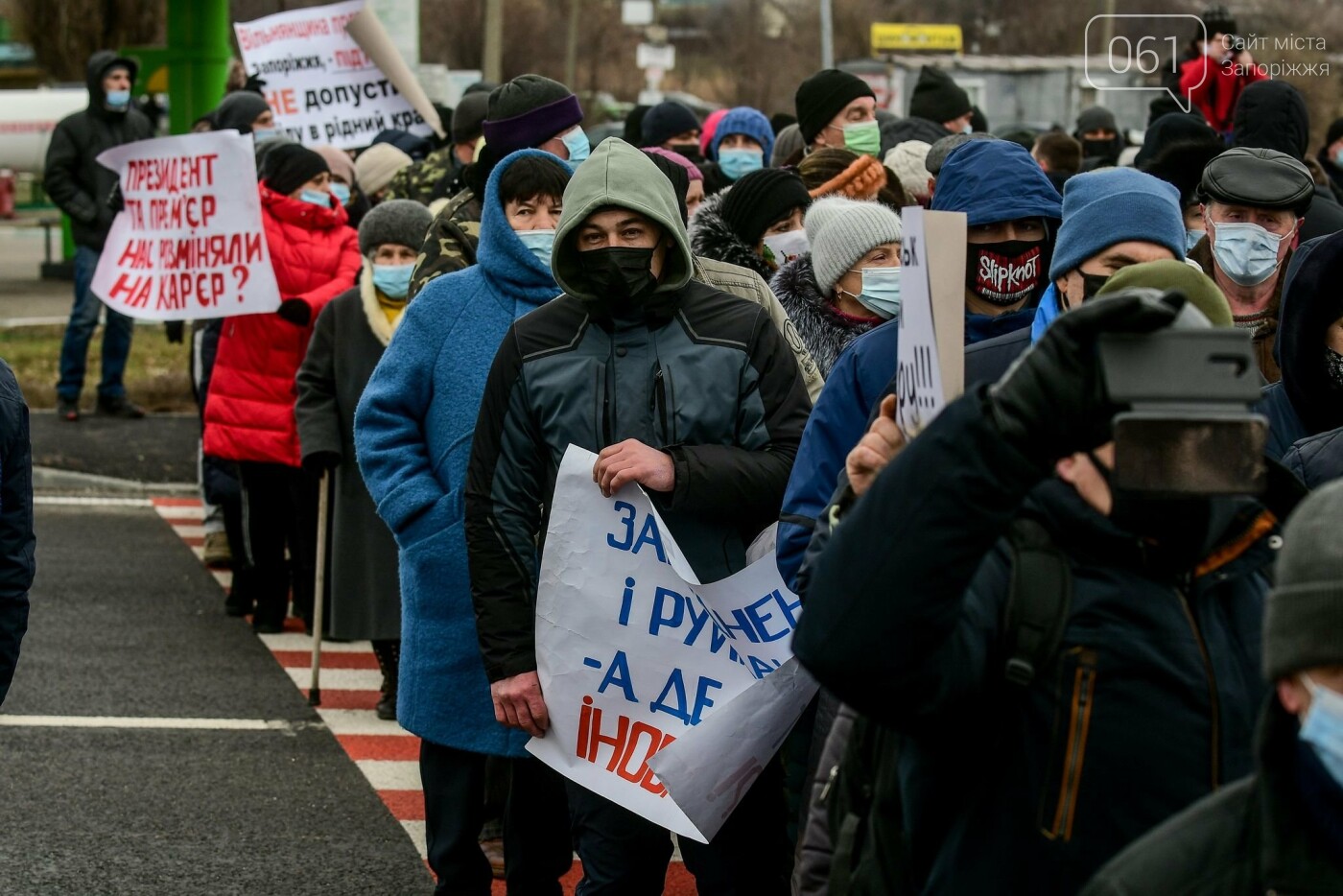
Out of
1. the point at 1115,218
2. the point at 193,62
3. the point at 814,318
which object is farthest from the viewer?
the point at 193,62

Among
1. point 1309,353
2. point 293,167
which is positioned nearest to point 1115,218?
point 1309,353

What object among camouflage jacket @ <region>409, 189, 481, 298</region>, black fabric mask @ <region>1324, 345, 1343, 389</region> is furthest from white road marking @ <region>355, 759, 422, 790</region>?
black fabric mask @ <region>1324, 345, 1343, 389</region>

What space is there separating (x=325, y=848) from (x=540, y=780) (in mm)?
1277

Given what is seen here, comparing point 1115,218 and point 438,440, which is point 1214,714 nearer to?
point 1115,218

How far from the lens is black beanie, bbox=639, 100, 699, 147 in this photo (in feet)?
36.1

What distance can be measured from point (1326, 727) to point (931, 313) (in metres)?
0.97

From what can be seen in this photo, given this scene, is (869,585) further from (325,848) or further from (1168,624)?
(325,848)

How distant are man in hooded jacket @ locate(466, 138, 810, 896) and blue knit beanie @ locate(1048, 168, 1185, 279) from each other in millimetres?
907

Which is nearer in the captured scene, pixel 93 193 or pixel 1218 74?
pixel 1218 74

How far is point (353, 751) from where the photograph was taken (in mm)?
7133

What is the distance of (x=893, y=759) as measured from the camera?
2711mm

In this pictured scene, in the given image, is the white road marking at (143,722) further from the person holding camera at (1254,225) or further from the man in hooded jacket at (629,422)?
the person holding camera at (1254,225)

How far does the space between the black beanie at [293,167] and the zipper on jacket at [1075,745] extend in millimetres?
6848

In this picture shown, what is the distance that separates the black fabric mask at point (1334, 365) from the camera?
165 inches
